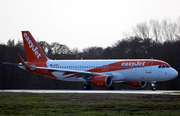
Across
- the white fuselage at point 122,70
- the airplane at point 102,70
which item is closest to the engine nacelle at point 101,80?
the airplane at point 102,70

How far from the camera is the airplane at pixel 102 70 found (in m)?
35.8

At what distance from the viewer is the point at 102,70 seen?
38.4 meters

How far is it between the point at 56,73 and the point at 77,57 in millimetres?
39704

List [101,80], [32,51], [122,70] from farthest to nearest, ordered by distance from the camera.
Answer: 1. [32,51]
2. [122,70]
3. [101,80]

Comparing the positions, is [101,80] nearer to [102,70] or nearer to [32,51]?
[102,70]

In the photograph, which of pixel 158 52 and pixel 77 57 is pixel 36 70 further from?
pixel 77 57

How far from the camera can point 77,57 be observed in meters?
81.9

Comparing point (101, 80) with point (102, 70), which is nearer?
point (101, 80)

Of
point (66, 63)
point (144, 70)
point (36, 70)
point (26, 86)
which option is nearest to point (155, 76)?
point (144, 70)

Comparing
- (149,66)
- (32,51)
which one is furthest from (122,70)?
(32,51)

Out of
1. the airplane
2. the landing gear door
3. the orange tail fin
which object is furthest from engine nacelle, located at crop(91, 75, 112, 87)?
the orange tail fin

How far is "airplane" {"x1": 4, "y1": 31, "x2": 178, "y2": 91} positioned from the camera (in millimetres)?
35781

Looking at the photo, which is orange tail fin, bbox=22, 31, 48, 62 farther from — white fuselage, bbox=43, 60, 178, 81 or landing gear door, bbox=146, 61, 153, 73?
landing gear door, bbox=146, 61, 153, 73

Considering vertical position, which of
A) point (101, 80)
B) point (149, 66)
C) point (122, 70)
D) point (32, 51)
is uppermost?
point (32, 51)
